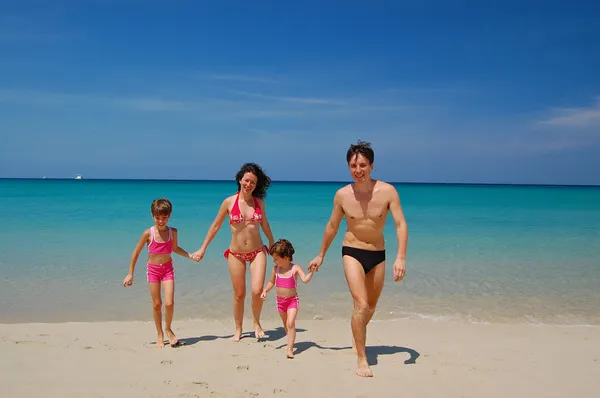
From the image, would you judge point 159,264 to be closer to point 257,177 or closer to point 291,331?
point 257,177

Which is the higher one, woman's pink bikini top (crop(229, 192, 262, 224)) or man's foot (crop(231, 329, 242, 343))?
woman's pink bikini top (crop(229, 192, 262, 224))

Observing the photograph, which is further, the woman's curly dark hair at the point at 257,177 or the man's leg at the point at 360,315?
the woman's curly dark hair at the point at 257,177

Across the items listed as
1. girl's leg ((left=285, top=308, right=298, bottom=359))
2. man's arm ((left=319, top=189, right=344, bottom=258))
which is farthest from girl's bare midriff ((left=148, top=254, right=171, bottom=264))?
man's arm ((left=319, top=189, right=344, bottom=258))

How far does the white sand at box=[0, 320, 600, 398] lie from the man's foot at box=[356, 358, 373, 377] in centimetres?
8

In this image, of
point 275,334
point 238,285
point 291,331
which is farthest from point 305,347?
point 238,285

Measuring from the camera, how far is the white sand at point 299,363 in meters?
4.29

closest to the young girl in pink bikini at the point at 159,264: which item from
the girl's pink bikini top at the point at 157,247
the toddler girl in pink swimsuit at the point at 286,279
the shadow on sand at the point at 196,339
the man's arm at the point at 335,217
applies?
the girl's pink bikini top at the point at 157,247

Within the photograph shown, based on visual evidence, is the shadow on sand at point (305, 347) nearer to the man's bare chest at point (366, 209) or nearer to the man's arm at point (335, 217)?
the man's arm at point (335, 217)

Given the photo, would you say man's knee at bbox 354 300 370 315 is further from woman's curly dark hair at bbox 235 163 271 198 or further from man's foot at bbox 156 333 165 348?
man's foot at bbox 156 333 165 348

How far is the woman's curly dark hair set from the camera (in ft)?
19.5

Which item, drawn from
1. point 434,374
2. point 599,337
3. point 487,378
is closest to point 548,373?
point 487,378

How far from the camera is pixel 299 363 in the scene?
16.5ft

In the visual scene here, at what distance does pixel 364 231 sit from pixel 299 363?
1482mm

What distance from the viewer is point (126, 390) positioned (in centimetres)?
416
